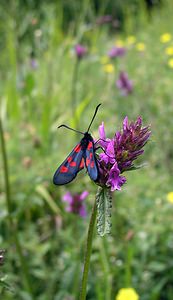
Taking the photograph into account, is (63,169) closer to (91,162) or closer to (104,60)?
(91,162)

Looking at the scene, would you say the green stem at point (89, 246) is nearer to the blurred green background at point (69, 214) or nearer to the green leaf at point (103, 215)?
the green leaf at point (103, 215)

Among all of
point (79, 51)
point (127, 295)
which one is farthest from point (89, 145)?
point (79, 51)

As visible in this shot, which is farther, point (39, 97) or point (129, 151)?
point (39, 97)

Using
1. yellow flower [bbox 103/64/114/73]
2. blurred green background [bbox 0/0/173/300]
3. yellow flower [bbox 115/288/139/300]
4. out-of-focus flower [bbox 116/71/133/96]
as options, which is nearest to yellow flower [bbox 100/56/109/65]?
yellow flower [bbox 103/64/114/73]

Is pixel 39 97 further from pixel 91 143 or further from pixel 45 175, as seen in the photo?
pixel 91 143

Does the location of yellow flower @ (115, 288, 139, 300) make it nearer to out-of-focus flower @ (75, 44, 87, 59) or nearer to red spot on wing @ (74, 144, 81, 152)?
red spot on wing @ (74, 144, 81, 152)

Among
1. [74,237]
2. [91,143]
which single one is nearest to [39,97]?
[74,237]

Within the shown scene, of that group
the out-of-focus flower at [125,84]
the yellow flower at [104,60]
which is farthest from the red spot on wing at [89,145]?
the yellow flower at [104,60]
